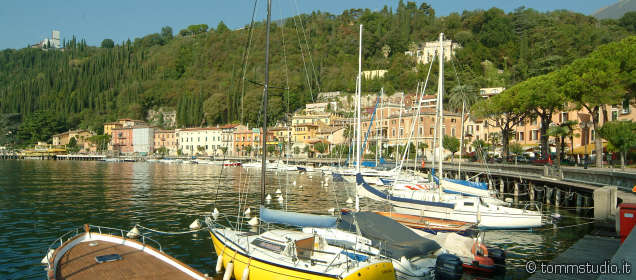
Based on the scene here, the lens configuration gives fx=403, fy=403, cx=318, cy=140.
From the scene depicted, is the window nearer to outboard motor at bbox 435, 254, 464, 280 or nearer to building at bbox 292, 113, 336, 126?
outboard motor at bbox 435, 254, 464, 280

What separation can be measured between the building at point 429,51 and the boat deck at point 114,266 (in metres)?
141

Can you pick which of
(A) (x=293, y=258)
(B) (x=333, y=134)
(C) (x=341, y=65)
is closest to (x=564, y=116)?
(B) (x=333, y=134)

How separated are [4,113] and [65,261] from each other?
211 meters

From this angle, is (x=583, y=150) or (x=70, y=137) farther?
(x=70, y=137)

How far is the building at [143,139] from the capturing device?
15138cm

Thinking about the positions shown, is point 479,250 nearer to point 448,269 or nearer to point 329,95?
point 448,269

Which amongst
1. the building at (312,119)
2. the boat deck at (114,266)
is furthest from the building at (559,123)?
the building at (312,119)

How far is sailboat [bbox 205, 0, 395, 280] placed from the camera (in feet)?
36.2

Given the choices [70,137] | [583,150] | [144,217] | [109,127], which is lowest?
[144,217]

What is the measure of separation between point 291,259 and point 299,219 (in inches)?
121

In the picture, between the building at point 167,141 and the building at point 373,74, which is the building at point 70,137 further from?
the building at point 373,74

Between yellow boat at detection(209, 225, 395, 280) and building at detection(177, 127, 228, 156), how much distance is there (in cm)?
11661

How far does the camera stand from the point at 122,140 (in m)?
157

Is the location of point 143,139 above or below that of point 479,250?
above
